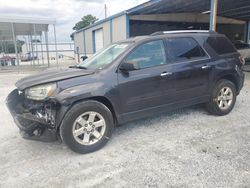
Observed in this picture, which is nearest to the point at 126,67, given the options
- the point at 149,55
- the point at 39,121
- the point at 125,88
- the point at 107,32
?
the point at 125,88

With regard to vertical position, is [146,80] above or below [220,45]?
below

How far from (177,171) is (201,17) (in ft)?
57.9

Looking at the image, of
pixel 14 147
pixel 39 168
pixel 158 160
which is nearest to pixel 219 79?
pixel 158 160

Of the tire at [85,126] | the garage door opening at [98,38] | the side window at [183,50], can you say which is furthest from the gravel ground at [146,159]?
the garage door opening at [98,38]

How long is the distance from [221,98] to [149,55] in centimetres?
209

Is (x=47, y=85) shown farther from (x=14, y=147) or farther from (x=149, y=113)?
(x=149, y=113)

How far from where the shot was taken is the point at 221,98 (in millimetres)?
4914

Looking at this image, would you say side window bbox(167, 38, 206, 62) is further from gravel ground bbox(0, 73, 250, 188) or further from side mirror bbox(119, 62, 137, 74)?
gravel ground bbox(0, 73, 250, 188)

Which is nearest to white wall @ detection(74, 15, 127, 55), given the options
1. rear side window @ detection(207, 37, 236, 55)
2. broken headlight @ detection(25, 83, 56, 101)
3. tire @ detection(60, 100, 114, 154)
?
rear side window @ detection(207, 37, 236, 55)

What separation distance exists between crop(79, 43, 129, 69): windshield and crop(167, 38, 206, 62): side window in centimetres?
88

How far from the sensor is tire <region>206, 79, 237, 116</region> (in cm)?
478

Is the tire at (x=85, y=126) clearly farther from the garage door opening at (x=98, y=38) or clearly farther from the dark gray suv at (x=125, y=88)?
the garage door opening at (x=98, y=38)

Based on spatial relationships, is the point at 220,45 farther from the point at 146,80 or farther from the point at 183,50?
the point at 146,80

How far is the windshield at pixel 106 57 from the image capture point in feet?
12.7
